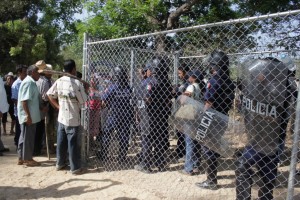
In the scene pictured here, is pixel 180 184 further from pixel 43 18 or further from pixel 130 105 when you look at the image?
pixel 43 18

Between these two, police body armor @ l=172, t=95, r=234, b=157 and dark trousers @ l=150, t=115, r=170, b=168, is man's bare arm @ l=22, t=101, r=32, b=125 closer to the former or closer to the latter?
dark trousers @ l=150, t=115, r=170, b=168

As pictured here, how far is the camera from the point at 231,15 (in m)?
10.5

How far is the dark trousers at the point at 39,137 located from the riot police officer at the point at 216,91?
10.8 feet

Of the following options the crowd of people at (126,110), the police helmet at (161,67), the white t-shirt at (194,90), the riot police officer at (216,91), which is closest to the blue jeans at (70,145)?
the crowd of people at (126,110)

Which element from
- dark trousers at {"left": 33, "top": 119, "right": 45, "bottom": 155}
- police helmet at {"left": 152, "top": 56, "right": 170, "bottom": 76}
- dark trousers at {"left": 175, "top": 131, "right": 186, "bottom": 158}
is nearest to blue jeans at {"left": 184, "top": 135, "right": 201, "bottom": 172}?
dark trousers at {"left": 175, "top": 131, "right": 186, "bottom": 158}

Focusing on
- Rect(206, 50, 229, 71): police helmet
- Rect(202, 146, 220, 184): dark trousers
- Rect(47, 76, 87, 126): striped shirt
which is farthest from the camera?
Rect(47, 76, 87, 126): striped shirt

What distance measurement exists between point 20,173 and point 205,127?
3170 millimetres

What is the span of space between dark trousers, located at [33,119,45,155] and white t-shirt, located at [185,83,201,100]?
3005mm

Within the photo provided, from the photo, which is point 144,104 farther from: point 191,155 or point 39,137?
point 39,137

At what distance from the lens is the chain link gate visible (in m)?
3.02

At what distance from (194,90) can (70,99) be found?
73.8 inches

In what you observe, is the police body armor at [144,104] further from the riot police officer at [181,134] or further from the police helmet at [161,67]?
the riot police officer at [181,134]

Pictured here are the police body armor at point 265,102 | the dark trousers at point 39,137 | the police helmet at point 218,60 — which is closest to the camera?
the police body armor at point 265,102

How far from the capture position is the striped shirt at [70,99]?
16.0 ft
